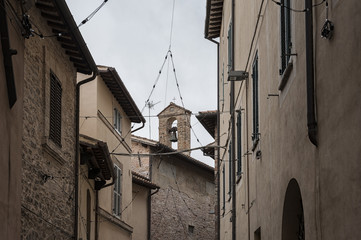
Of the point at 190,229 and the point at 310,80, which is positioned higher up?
the point at 310,80

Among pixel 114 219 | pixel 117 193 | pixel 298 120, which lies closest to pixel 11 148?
pixel 298 120

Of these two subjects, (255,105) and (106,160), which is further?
(106,160)

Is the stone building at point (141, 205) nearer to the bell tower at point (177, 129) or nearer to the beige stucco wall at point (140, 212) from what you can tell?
the beige stucco wall at point (140, 212)

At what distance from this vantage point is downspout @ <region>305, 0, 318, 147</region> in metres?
8.16

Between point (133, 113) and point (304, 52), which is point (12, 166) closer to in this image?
point (304, 52)

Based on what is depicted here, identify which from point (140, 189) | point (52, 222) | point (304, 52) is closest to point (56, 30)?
point (52, 222)

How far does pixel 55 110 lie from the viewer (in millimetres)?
16656

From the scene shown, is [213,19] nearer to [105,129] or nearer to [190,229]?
[105,129]

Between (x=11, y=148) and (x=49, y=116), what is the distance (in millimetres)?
3758

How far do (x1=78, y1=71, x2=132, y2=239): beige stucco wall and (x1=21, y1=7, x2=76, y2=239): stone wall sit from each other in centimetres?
442

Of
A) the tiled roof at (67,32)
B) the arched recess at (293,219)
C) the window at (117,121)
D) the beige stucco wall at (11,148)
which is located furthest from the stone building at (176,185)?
the arched recess at (293,219)

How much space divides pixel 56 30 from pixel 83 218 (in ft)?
19.5

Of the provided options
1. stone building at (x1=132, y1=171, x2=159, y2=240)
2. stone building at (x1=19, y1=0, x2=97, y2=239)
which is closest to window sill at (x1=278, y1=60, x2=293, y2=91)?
stone building at (x1=19, y1=0, x2=97, y2=239)

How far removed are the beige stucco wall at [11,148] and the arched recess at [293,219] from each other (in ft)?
12.8
